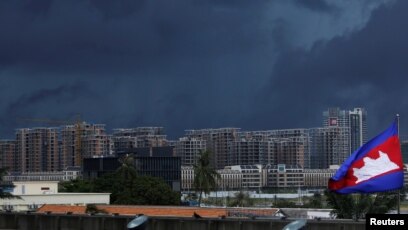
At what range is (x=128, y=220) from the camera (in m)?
32.8

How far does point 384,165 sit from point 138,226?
6.55 metres

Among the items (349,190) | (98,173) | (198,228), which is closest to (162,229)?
(198,228)

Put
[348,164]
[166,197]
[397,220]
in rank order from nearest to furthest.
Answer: [397,220], [348,164], [166,197]

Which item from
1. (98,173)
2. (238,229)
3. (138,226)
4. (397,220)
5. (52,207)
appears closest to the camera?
(397,220)

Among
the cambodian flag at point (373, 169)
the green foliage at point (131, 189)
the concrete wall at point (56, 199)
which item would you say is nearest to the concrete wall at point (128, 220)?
the cambodian flag at point (373, 169)

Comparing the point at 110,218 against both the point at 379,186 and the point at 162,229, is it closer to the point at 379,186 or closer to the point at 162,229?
the point at 162,229

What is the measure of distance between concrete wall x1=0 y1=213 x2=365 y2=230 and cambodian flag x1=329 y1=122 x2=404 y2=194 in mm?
10214

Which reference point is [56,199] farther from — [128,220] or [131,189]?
[128,220]

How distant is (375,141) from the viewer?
811 inches

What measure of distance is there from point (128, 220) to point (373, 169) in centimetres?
1398

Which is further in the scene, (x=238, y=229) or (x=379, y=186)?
(x=238, y=229)

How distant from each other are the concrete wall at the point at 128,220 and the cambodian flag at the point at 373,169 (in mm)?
10214

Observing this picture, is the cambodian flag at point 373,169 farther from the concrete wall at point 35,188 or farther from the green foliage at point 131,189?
the concrete wall at point 35,188

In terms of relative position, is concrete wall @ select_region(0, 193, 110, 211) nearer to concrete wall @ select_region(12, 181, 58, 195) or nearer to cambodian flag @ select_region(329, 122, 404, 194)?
concrete wall @ select_region(12, 181, 58, 195)
